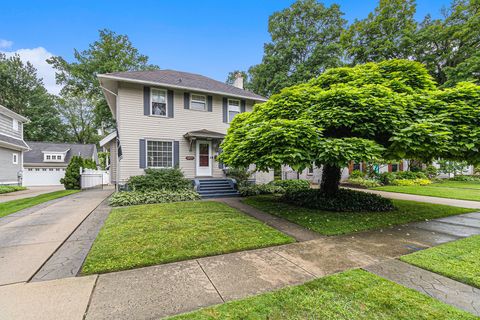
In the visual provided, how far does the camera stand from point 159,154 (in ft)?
35.3

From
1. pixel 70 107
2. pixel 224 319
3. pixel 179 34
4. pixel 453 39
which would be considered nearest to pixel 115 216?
pixel 224 319

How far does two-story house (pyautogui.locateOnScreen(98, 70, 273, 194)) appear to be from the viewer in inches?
397

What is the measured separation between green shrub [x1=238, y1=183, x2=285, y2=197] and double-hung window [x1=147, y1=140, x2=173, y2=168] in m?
3.89

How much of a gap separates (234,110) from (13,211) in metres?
10.1

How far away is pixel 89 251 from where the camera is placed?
3.84 metres

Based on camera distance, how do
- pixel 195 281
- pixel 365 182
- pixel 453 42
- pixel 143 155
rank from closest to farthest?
pixel 195 281, pixel 143 155, pixel 365 182, pixel 453 42

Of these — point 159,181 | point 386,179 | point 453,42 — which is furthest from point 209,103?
point 453,42

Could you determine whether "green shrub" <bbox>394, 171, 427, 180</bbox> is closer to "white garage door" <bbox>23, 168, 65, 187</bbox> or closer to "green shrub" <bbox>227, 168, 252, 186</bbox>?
"green shrub" <bbox>227, 168, 252, 186</bbox>

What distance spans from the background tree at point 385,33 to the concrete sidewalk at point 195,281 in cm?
1990

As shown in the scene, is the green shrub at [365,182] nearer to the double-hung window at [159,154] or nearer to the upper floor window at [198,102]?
the upper floor window at [198,102]

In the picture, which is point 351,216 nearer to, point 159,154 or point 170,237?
point 170,237

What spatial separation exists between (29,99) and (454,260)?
43.7 m

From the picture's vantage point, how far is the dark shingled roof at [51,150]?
68.0ft

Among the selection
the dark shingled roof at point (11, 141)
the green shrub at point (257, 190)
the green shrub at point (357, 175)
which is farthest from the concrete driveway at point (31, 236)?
the green shrub at point (357, 175)
